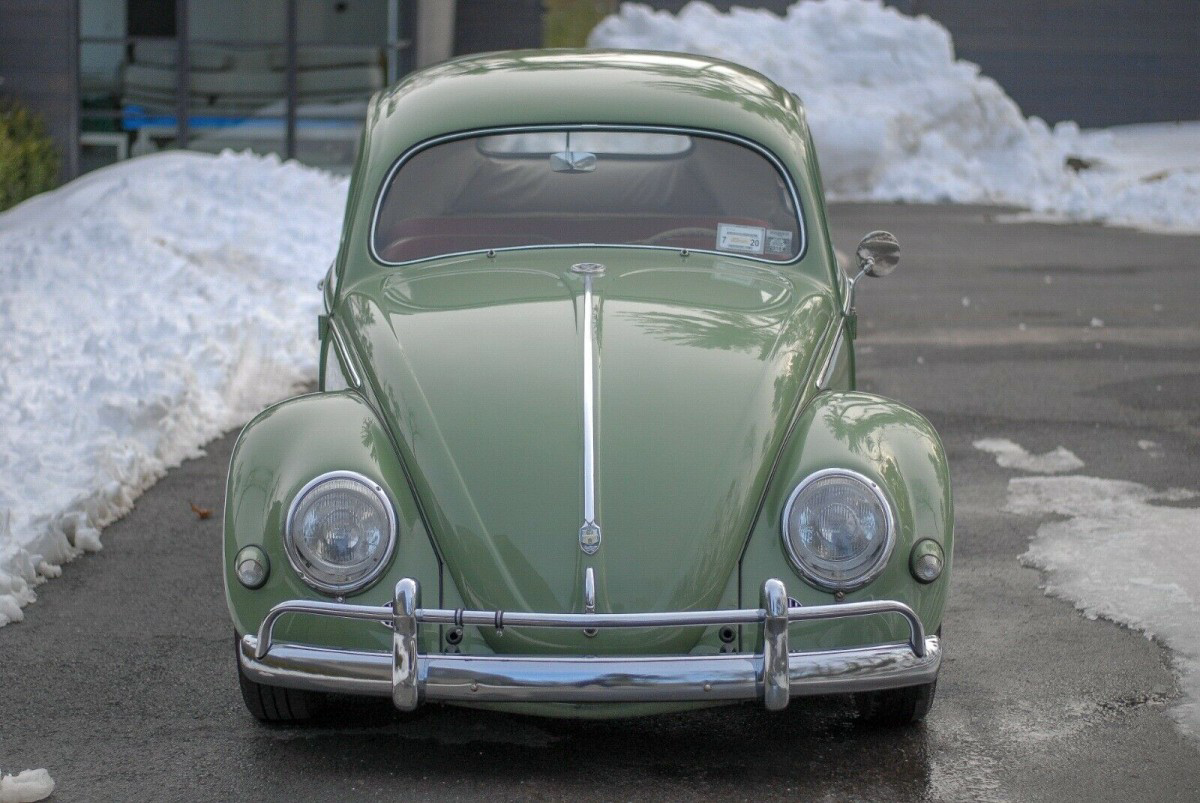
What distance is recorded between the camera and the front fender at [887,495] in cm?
354

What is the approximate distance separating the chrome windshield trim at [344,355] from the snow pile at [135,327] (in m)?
1.35

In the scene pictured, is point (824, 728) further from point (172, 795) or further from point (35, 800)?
point (35, 800)

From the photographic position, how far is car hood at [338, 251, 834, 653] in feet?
11.6

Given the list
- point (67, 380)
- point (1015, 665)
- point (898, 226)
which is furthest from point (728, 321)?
point (898, 226)

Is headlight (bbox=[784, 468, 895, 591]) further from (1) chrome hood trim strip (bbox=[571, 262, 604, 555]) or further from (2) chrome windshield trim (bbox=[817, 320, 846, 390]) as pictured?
(2) chrome windshield trim (bbox=[817, 320, 846, 390])

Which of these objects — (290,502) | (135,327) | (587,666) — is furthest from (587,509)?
(135,327)

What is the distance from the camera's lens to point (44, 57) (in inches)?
667

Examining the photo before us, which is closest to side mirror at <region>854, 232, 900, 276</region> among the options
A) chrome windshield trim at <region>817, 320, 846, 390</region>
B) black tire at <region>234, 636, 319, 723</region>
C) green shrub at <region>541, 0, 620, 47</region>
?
chrome windshield trim at <region>817, 320, 846, 390</region>

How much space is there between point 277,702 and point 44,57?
15.0m

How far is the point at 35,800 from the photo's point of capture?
3469mm

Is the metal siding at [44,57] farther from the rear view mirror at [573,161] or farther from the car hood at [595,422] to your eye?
the car hood at [595,422]

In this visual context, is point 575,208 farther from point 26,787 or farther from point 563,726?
point 26,787

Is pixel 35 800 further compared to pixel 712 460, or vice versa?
pixel 712 460

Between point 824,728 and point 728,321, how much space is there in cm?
115
